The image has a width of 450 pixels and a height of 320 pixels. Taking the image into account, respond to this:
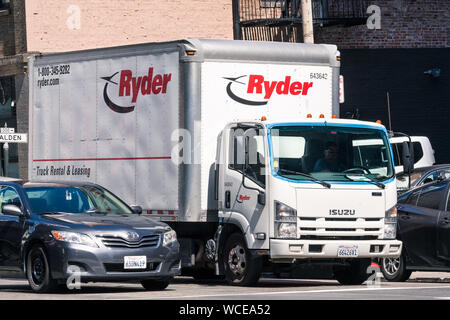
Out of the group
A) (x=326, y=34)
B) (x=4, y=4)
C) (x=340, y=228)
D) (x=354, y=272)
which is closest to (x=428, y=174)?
(x=354, y=272)

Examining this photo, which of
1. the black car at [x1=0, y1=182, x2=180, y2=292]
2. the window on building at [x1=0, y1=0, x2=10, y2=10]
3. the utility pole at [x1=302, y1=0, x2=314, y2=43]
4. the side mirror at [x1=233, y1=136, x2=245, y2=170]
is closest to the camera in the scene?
the black car at [x1=0, y1=182, x2=180, y2=292]

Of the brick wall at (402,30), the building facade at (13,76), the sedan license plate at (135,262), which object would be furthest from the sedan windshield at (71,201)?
the brick wall at (402,30)

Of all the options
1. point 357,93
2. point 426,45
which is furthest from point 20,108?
point 426,45

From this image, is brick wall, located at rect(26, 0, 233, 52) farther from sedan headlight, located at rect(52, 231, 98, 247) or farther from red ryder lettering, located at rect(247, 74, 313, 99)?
sedan headlight, located at rect(52, 231, 98, 247)

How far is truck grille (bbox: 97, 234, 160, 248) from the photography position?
15.1 m

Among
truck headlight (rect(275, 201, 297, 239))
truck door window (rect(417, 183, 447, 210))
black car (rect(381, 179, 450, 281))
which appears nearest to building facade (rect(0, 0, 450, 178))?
black car (rect(381, 179, 450, 281))

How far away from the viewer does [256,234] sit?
1673 centimetres

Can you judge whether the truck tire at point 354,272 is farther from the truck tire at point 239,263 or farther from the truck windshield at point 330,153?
the truck tire at point 239,263

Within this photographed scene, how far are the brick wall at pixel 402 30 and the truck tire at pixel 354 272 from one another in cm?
1711

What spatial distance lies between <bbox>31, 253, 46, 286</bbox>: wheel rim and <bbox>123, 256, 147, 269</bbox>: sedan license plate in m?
1.12

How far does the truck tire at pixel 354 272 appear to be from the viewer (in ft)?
58.6

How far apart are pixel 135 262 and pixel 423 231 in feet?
17.5
